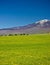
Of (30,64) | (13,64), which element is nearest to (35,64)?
(30,64)

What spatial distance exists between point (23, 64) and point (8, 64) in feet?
5.15

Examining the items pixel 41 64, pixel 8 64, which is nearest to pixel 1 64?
pixel 8 64

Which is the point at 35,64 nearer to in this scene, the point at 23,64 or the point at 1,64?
the point at 23,64

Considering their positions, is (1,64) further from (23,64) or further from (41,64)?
(41,64)

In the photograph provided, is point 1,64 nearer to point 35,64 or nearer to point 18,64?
point 18,64

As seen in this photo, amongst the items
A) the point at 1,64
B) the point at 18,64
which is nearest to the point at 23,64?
the point at 18,64

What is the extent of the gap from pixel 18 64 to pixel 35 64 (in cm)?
174

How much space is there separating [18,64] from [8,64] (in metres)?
1.07

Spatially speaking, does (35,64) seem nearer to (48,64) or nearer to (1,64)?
(48,64)

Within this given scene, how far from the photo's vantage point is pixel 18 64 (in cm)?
2344

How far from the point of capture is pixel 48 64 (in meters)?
23.1

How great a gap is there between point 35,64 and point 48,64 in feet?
4.33

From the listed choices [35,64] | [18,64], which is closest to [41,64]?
[35,64]

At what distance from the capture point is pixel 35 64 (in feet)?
76.6
